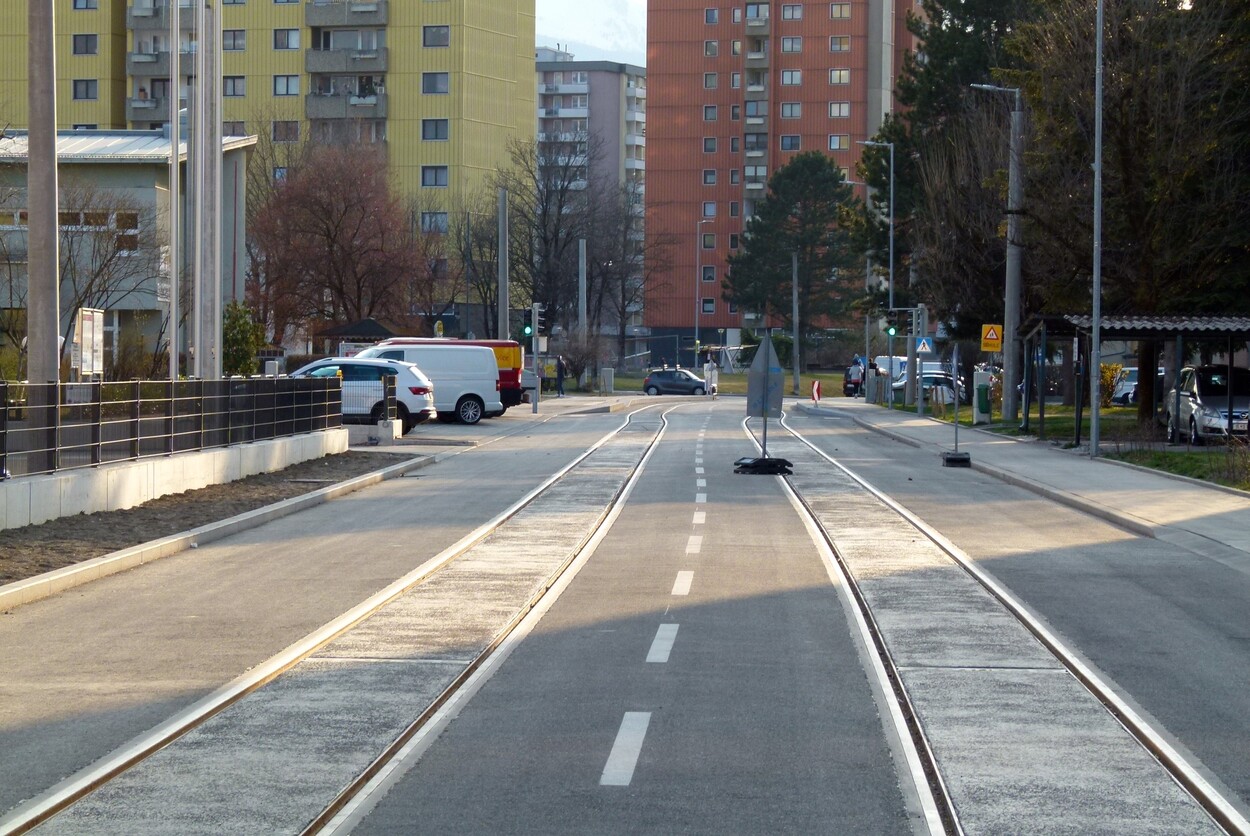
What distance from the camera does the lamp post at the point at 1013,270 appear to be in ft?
137

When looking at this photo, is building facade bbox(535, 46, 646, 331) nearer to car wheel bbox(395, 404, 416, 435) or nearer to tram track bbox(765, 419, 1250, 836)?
car wheel bbox(395, 404, 416, 435)

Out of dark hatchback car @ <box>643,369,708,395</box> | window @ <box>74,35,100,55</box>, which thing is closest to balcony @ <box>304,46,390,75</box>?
window @ <box>74,35,100,55</box>

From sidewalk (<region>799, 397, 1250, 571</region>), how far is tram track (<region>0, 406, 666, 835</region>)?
636 cm

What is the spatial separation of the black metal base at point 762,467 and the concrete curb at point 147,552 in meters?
6.87

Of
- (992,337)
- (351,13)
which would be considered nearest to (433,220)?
(351,13)

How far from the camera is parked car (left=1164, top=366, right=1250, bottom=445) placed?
3189 centimetres

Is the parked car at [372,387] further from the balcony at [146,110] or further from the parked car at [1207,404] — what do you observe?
the balcony at [146,110]

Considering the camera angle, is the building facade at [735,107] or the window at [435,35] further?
the building facade at [735,107]

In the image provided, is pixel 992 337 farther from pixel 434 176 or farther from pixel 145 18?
pixel 145 18

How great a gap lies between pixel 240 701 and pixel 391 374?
2705cm

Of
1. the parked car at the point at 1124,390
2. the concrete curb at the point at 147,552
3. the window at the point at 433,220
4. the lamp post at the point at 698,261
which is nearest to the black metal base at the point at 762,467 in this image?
the concrete curb at the point at 147,552

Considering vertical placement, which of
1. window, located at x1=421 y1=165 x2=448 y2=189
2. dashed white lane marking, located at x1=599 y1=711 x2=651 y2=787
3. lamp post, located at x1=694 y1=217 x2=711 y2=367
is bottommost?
dashed white lane marking, located at x1=599 y1=711 x2=651 y2=787

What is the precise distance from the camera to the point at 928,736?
23.4 ft

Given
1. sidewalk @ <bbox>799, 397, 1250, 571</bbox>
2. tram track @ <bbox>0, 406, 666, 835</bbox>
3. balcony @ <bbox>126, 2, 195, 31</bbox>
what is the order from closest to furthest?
tram track @ <bbox>0, 406, 666, 835</bbox> < sidewalk @ <bbox>799, 397, 1250, 571</bbox> < balcony @ <bbox>126, 2, 195, 31</bbox>
